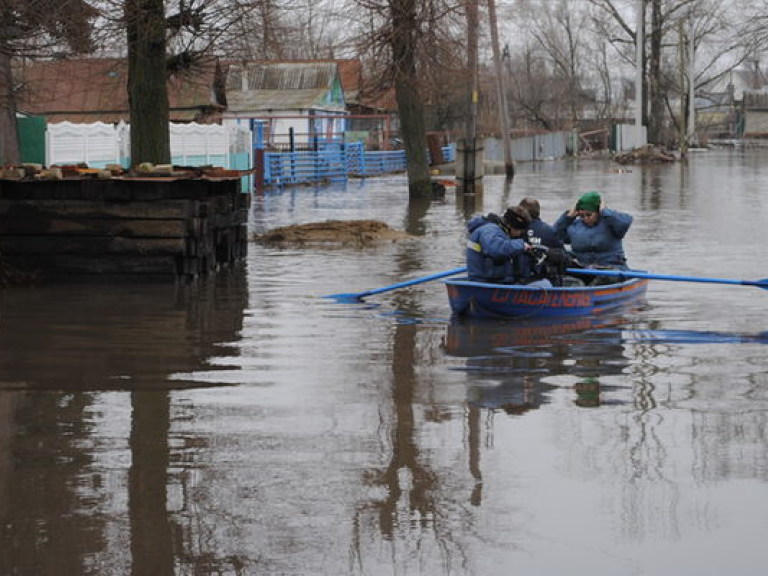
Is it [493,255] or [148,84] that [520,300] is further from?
[148,84]

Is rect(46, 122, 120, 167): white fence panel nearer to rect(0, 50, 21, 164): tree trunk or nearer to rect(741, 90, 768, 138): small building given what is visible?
rect(0, 50, 21, 164): tree trunk

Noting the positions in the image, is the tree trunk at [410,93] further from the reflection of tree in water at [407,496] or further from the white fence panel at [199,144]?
the reflection of tree in water at [407,496]

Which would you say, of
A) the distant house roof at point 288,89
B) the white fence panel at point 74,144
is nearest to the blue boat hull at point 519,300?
the white fence panel at point 74,144

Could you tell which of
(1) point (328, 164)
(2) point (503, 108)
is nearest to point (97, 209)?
(1) point (328, 164)

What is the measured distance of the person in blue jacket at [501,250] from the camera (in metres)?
13.2

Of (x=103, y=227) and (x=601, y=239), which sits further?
(x=103, y=227)

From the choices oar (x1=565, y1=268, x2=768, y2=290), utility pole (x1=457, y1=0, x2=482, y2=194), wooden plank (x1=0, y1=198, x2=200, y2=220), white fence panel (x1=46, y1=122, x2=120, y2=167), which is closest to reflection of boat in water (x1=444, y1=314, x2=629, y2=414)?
oar (x1=565, y1=268, x2=768, y2=290)

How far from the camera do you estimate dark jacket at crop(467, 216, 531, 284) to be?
13195 millimetres

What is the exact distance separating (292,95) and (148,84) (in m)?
46.5

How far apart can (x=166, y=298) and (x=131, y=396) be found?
560 centimetres

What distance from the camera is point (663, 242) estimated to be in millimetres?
21906

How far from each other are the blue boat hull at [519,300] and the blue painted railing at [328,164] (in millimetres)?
26991

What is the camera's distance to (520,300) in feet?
43.7

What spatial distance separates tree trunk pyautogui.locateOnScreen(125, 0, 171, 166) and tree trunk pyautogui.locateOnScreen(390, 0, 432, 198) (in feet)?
41.9
